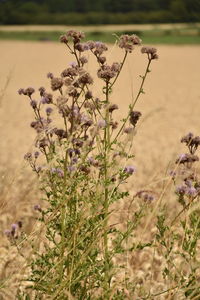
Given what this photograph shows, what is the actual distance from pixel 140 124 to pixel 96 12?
125m

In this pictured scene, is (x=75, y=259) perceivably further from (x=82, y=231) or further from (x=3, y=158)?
(x=3, y=158)

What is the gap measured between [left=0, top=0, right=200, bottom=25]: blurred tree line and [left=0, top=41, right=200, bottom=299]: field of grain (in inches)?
2654

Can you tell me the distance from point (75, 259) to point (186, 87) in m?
21.9

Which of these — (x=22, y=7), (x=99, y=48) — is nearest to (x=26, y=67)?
(x=99, y=48)

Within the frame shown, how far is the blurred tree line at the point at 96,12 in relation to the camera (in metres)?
106

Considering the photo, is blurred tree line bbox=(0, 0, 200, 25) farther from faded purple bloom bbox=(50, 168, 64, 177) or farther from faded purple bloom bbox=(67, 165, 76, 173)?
faded purple bloom bbox=(67, 165, 76, 173)

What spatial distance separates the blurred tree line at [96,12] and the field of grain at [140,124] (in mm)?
67401

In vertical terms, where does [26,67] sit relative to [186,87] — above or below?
above

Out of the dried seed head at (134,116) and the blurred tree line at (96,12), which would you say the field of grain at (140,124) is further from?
the blurred tree line at (96,12)

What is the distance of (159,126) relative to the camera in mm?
15023

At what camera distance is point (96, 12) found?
12294 cm

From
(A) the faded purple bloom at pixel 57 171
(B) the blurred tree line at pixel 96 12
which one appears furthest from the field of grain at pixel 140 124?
(B) the blurred tree line at pixel 96 12

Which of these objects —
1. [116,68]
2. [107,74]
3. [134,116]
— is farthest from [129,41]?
[134,116]

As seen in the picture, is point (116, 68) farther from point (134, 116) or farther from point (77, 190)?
point (77, 190)
